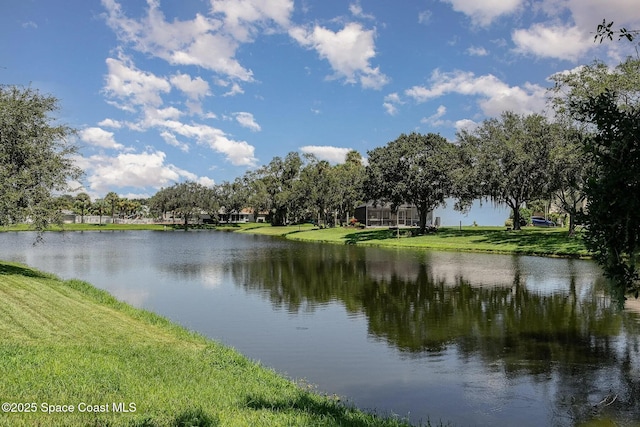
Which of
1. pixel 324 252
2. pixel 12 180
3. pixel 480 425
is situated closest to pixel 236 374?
pixel 480 425

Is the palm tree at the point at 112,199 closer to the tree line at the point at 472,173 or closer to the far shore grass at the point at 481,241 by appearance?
the tree line at the point at 472,173

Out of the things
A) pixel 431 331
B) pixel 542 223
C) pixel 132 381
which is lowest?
pixel 431 331

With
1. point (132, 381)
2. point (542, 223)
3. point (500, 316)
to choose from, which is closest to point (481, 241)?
point (542, 223)

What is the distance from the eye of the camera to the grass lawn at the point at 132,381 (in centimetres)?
654

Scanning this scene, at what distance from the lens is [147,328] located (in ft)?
45.6

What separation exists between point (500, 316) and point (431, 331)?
3706 millimetres

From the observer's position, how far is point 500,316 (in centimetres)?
1809

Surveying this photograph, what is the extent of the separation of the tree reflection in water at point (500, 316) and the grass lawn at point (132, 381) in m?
4.84

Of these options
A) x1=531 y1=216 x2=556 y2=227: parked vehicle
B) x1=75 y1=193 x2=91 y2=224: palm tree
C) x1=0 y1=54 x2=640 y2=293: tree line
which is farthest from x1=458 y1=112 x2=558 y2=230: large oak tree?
x1=75 y1=193 x2=91 y2=224: palm tree

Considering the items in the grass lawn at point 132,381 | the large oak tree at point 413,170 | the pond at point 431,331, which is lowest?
the pond at point 431,331

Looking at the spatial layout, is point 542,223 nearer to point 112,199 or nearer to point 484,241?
point 484,241

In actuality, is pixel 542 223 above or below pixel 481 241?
above

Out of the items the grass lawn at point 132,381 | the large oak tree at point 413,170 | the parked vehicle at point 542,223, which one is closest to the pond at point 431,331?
the grass lawn at point 132,381

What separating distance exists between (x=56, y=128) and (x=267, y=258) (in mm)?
23046
